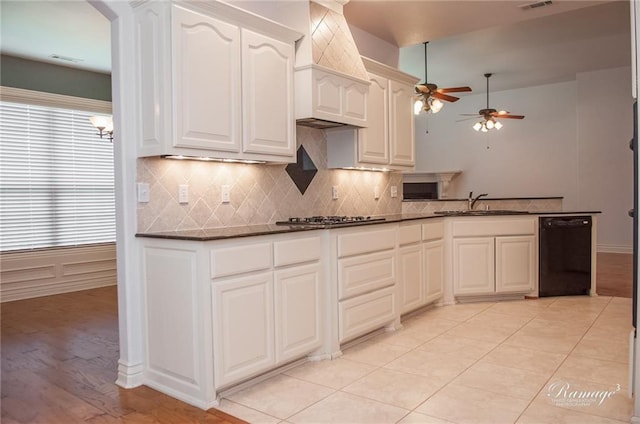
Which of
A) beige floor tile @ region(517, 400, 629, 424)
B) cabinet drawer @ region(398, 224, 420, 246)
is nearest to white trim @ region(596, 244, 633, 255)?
cabinet drawer @ region(398, 224, 420, 246)

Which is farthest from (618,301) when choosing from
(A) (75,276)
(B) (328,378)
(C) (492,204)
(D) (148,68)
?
(A) (75,276)

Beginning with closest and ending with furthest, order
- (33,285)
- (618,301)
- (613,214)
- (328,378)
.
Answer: (328,378) → (618,301) → (33,285) → (613,214)

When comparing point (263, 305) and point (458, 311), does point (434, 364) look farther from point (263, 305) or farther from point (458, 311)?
point (458, 311)

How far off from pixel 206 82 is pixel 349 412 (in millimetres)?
2013

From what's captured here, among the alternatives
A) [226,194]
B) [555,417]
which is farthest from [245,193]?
[555,417]

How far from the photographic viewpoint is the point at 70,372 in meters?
3.11

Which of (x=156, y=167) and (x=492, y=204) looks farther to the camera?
(x=492, y=204)

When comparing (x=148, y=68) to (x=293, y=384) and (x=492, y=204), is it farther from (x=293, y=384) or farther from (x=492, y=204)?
(x=492, y=204)

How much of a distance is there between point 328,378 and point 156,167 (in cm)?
167

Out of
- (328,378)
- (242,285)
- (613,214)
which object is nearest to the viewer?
(242,285)

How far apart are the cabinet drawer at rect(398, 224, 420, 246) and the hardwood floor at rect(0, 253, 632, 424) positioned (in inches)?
84.4

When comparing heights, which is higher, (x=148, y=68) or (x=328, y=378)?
(x=148, y=68)

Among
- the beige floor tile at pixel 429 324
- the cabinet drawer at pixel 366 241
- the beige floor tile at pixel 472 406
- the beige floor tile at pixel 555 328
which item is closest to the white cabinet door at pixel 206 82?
the cabinet drawer at pixel 366 241

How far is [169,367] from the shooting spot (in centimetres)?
270
